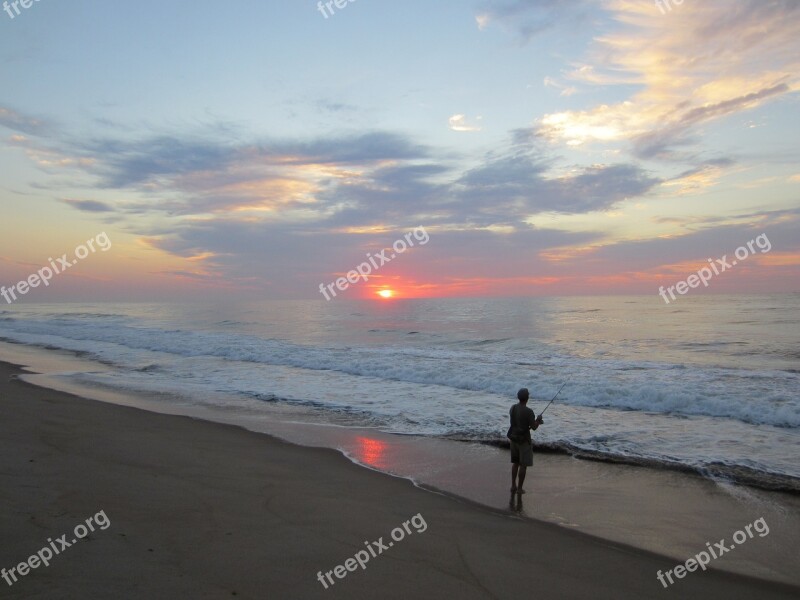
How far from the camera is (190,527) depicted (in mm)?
5527

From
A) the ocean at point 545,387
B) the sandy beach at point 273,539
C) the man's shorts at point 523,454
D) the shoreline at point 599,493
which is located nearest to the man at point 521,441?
the man's shorts at point 523,454

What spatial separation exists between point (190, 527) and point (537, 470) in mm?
5784

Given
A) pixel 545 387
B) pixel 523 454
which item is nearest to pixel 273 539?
pixel 523 454

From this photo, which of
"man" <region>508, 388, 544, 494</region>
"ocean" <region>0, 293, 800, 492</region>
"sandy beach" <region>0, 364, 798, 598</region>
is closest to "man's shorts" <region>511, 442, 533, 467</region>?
"man" <region>508, 388, 544, 494</region>

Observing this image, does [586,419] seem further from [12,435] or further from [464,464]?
[12,435]

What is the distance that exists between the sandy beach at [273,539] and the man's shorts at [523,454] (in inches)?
40.0

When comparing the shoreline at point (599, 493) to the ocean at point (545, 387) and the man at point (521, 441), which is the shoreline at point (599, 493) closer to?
the man at point (521, 441)

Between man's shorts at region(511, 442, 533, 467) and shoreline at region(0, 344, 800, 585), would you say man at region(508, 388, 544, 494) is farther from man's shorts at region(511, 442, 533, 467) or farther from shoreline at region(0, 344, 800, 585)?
shoreline at region(0, 344, 800, 585)

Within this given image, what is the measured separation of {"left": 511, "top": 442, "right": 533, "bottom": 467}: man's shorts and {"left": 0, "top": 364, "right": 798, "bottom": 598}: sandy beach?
1.02 m

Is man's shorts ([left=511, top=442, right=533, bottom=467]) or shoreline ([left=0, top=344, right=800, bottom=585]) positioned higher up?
man's shorts ([left=511, top=442, right=533, bottom=467])

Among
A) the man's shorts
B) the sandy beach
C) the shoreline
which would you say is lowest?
the sandy beach

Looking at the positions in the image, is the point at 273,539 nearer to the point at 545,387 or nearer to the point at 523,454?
the point at 523,454

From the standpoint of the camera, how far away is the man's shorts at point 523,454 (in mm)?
7617

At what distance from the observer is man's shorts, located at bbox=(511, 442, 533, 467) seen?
7.62 m
